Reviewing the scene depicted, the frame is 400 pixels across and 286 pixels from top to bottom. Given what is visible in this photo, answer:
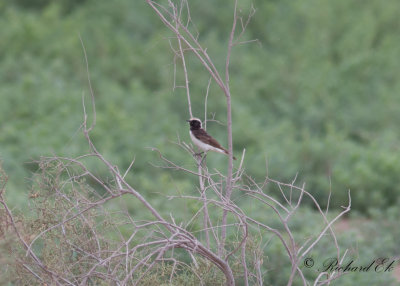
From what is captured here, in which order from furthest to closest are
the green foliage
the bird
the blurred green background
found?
the green foliage
the blurred green background
the bird

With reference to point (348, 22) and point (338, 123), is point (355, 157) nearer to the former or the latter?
point (338, 123)

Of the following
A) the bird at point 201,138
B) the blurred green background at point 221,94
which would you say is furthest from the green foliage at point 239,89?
the bird at point 201,138

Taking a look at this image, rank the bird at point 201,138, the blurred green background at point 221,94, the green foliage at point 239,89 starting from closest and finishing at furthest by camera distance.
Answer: the bird at point 201,138
the blurred green background at point 221,94
the green foliage at point 239,89

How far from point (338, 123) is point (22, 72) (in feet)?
17.4

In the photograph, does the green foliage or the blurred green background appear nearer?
the blurred green background

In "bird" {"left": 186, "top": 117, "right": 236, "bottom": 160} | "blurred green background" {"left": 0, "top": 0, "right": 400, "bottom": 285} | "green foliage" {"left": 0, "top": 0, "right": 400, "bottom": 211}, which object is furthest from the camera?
"green foliage" {"left": 0, "top": 0, "right": 400, "bottom": 211}

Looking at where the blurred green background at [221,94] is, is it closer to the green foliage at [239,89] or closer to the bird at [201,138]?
the green foliage at [239,89]

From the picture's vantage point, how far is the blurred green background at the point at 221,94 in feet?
30.6

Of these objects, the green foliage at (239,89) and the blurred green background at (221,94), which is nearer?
the blurred green background at (221,94)

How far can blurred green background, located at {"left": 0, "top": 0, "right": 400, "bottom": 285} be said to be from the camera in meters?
9.32

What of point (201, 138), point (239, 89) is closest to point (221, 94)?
point (239, 89)

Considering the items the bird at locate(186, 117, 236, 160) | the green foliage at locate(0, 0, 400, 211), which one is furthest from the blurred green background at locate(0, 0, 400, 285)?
the bird at locate(186, 117, 236, 160)

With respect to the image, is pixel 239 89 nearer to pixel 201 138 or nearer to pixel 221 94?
pixel 221 94

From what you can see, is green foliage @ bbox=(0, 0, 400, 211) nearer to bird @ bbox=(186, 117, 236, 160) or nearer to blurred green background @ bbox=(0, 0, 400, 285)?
blurred green background @ bbox=(0, 0, 400, 285)
